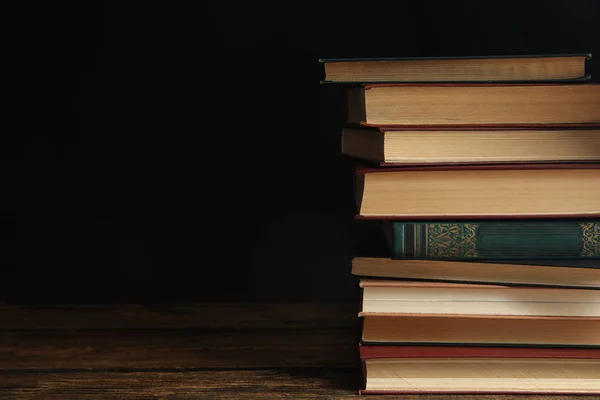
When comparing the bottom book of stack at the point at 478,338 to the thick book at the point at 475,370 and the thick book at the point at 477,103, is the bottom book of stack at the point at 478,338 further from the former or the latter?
the thick book at the point at 477,103

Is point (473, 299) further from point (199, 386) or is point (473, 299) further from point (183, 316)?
point (183, 316)

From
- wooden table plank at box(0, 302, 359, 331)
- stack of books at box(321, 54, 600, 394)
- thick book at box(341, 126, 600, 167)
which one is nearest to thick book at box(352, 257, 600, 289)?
stack of books at box(321, 54, 600, 394)

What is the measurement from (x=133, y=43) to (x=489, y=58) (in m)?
0.66

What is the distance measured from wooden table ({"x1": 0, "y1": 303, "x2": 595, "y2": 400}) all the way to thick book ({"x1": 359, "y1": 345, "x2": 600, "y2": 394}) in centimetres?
2

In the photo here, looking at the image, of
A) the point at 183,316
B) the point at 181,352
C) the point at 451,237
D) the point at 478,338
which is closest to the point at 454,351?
the point at 478,338

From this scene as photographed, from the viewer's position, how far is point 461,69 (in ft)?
3.25

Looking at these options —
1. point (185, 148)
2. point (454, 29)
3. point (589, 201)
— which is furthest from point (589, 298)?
point (185, 148)

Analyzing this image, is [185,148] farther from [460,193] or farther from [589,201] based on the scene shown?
[589,201]

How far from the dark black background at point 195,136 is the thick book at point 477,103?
427 mm

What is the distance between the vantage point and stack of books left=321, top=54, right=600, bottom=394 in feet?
3.14

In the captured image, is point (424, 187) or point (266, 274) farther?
point (266, 274)

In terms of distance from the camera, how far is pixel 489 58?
3.21ft

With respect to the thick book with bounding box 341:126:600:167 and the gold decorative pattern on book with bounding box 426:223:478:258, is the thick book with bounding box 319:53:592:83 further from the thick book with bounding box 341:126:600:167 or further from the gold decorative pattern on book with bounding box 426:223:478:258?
the gold decorative pattern on book with bounding box 426:223:478:258

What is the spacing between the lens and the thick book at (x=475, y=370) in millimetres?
980
